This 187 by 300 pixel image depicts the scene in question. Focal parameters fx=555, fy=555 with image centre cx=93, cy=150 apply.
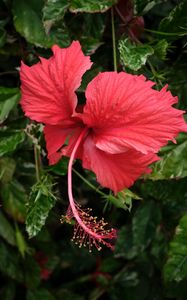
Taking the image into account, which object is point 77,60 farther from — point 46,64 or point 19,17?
point 19,17

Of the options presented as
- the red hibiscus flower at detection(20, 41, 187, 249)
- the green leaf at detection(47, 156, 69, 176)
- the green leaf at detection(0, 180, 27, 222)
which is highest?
the red hibiscus flower at detection(20, 41, 187, 249)

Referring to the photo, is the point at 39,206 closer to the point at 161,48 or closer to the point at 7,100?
the point at 7,100

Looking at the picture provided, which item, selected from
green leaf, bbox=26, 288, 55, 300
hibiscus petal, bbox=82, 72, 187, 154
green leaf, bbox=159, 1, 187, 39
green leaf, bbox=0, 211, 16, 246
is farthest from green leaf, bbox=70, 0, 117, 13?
green leaf, bbox=26, 288, 55, 300

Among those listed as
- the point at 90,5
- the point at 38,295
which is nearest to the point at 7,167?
the point at 90,5

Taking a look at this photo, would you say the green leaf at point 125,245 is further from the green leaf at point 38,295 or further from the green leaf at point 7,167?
the green leaf at point 7,167

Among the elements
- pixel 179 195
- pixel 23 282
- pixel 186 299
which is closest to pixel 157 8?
pixel 179 195

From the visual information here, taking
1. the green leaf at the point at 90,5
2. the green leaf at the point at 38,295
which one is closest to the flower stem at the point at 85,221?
the green leaf at the point at 90,5

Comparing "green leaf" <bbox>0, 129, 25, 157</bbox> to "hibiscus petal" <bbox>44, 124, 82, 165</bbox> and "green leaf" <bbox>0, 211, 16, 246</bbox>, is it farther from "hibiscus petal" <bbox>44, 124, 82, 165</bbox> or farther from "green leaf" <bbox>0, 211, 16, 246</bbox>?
"green leaf" <bbox>0, 211, 16, 246</bbox>
